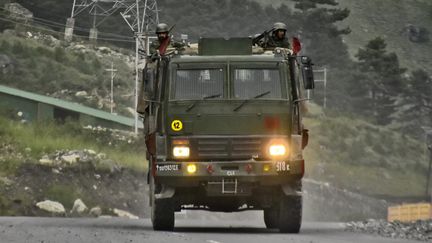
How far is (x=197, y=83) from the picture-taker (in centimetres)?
2080

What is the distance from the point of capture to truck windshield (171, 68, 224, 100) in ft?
67.7

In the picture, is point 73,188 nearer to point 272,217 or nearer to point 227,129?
point 272,217

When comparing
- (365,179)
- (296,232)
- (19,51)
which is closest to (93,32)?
(19,51)

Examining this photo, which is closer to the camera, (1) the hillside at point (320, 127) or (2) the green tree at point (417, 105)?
(1) the hillside at point (320, 127)

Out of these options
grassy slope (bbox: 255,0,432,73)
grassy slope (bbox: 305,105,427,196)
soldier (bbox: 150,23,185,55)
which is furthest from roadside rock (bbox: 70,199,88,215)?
grassy slope (bbox: 255,0,432,73)

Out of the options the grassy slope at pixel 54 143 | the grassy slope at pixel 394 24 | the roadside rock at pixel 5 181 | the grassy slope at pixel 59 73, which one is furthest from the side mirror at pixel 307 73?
the grassy slope at pixel 394 24

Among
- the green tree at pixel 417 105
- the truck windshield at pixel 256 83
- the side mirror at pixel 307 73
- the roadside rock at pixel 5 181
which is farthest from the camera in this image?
the green tree at pixel 417 105

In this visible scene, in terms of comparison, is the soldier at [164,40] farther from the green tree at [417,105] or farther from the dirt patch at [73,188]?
the green tree at [417,105]

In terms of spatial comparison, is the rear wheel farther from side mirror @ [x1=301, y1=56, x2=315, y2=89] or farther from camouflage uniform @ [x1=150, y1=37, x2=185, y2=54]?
side mirror @ [x1=301, y1=56, x2=315, y2=89]

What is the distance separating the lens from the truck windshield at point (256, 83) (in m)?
20.7

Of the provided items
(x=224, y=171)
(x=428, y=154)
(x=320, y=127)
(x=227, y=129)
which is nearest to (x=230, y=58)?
(x=227, y=129)

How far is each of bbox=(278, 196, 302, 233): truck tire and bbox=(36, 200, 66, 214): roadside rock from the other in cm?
3280

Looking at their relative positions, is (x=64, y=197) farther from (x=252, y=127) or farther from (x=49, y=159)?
(x=252, y=127)

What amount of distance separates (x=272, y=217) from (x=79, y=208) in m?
31.9
